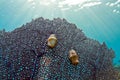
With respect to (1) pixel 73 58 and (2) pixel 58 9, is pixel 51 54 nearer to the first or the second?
(1) pixel 73 58

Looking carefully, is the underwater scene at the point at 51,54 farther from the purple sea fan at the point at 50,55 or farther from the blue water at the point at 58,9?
the blue water at the point at 58,9

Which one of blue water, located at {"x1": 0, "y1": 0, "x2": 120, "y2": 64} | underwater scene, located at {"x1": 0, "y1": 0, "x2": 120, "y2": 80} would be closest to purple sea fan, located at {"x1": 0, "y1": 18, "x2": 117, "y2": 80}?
underwater scene, located at {"x1": 0, "y1": 0, "x2": 120, "y2": 80}

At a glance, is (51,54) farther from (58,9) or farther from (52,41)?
(58,9)

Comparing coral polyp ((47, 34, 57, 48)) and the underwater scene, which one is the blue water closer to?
the underwater scene

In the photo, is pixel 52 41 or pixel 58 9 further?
pixel 58 9

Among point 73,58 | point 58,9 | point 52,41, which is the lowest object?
point 73,58

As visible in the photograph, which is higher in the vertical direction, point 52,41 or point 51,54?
point 52,41

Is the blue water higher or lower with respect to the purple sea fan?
higher

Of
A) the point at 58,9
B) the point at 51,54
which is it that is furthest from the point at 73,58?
the point at 58,9

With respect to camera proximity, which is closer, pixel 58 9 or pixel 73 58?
pixel 73 58
